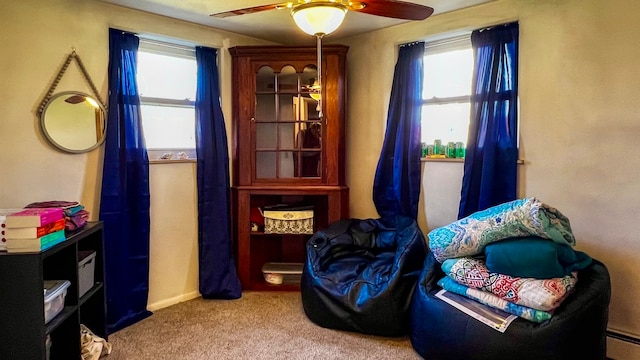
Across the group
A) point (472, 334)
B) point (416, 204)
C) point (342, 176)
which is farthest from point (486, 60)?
point (472, 334)

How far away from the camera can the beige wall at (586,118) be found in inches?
89.8

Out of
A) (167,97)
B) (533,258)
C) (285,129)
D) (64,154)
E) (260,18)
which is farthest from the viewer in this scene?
(285,129)

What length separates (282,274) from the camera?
345 cm

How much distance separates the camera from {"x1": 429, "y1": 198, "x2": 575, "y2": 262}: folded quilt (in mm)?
2109

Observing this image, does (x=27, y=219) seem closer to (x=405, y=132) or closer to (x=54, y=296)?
(x=54, y=296)

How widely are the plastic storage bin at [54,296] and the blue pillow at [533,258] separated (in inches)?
84.1

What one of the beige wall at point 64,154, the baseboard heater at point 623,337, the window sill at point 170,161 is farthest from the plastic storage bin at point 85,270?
the baseboard heater at point 623,337

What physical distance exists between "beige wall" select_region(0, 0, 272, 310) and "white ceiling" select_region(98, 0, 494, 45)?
122mm

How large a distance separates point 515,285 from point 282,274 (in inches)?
74.7

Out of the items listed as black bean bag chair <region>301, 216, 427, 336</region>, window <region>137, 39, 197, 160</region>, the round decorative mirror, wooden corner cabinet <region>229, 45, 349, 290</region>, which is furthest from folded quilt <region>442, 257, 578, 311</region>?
the round decorative mirror

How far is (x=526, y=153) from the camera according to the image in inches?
106

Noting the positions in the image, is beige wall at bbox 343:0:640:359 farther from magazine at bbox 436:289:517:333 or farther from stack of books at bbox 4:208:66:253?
stack of books at bbox 4:208:66:253

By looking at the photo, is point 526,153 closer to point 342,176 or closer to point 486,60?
point 486,60

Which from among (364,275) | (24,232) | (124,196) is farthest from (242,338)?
(24,232)
